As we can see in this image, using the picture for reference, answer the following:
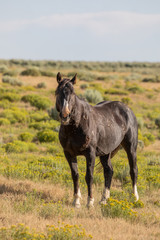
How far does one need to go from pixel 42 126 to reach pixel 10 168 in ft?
24.5

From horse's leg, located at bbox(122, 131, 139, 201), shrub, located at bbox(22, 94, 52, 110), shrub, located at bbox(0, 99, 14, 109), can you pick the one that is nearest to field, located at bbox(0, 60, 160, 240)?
horse's leg, located at bbox(122, 131, 139, 201)

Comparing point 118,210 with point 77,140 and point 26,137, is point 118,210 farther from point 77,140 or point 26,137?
point 26,137

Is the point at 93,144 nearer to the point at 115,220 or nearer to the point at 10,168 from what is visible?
the point at 115,220

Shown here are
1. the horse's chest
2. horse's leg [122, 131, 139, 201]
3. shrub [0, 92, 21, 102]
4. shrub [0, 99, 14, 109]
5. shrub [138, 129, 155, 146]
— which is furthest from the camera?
shrub [0, 92, 21, 102]

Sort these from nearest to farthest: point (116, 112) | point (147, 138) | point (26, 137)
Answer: point (116, 112) → point (26, 137) → point (147, 138)

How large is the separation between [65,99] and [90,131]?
36.6 inches

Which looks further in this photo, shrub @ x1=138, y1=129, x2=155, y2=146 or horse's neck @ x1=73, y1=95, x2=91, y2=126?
shrub @ x1=138, y1=129, x2=155, y2=146

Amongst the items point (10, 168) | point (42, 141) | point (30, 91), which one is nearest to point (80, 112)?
point (10, 168)

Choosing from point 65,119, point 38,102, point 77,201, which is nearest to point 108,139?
point 77,201

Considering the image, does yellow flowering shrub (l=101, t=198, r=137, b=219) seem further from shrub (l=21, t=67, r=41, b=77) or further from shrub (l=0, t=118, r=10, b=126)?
shrub (l=21, t=67, r=41, b=77)

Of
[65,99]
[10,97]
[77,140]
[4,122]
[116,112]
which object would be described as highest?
[65,99]

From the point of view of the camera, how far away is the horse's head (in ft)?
17.0

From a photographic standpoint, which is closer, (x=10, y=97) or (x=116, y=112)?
(x=116, y=112)

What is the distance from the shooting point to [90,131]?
235 inches
